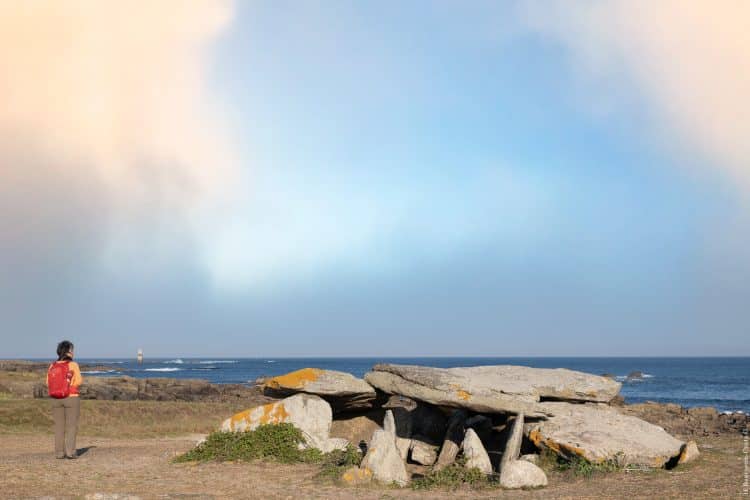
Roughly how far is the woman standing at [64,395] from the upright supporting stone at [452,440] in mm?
9109

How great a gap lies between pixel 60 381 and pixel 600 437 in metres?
13.0

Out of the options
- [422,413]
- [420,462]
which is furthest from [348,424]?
[420,462]

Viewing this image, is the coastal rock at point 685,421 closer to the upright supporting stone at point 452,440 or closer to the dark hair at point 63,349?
the upright supporting stone at point 452,440

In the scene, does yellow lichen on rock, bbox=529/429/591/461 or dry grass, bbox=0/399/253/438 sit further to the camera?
dry grass, bbox=0/399/253/438

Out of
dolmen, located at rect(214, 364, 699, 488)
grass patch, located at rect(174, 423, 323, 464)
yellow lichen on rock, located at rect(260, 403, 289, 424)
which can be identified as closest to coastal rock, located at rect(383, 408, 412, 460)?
dolmen, located at rect(214, 364, 699, 488)

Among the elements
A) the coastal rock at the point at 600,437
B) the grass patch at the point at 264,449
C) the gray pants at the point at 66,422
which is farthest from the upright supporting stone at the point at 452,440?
the gray pants at the point at 66,422

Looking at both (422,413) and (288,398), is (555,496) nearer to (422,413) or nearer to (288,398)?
(422,413)

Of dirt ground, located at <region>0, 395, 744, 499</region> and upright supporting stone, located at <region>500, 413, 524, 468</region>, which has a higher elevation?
upright supporting stone, located at <region>500, 413, 524, 468</region>

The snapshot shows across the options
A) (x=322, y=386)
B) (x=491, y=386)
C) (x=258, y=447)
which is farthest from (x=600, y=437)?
(x=258, y=447)

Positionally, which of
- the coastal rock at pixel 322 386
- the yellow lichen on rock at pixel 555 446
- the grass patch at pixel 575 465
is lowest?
the grass patch at pixel 575 465

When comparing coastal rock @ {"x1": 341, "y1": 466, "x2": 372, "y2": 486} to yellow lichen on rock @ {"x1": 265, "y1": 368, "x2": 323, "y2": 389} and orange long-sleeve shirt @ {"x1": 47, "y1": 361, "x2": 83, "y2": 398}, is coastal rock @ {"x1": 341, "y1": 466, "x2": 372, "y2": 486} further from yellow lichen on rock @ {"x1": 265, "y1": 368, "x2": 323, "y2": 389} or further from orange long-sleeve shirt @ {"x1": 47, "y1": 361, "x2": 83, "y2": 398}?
orange long-sleeve shirt @ {"x1": 47, "y1": 361, "x2": 83, "y2": 398}

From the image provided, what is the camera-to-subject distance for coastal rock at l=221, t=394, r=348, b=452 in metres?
18.3

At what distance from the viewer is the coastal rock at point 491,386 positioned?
1630 centimetres

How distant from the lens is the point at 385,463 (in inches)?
575
